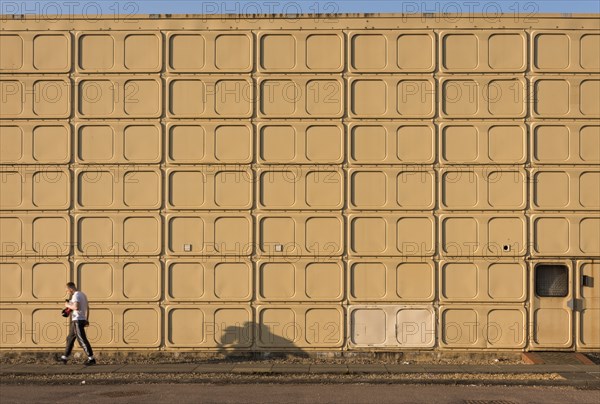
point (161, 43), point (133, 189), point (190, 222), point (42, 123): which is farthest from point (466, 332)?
point (42, 123)

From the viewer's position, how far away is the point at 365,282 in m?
12.6

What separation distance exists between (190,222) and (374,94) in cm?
400

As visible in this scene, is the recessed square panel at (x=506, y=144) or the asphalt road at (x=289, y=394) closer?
the asphalt road at (x=289, y=394)

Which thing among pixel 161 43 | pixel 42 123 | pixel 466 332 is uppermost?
pixel 161 43

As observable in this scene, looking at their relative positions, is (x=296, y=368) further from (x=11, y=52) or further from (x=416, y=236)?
(x=11, y=52)

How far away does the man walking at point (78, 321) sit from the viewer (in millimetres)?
12008

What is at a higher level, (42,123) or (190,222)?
(42,123)

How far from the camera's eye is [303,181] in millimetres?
12680

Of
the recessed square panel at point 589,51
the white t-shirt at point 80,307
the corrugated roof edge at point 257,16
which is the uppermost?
the corrugated roof edge at point 257,16

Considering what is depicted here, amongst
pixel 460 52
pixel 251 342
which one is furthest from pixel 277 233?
pixel 460 52

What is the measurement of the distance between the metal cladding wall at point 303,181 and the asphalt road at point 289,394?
186 centimetres

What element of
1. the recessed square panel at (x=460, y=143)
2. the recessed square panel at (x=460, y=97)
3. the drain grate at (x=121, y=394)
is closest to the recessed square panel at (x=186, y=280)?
the drain grate at (x=121, y=394)

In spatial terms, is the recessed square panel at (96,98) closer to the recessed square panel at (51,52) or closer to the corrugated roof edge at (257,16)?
the recessed square panel at (51,52)

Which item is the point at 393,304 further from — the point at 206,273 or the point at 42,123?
the point at 42,123
